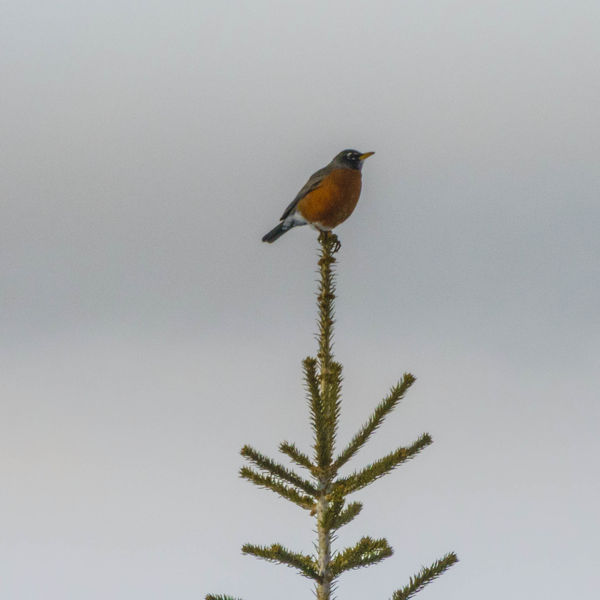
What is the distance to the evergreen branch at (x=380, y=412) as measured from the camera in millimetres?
6168

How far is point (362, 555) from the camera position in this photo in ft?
19.4

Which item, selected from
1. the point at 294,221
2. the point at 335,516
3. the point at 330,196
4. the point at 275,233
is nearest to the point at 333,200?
the point at 330,196

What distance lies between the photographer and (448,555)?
18.5 feet

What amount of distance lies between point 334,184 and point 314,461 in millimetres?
7657

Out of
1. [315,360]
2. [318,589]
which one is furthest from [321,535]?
[315,360]

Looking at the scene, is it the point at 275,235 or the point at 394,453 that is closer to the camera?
the point at 394,453

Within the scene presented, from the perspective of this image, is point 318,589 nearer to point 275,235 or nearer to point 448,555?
point 448,555

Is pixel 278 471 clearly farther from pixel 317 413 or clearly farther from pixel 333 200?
pixel 333 200

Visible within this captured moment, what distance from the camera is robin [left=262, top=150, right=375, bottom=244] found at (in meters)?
13.0

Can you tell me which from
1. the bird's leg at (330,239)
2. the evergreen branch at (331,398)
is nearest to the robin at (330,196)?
the bird's leg at (330,239)

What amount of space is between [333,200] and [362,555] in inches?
302

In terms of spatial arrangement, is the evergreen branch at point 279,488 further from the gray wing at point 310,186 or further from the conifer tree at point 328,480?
the gray wing at point 310,186

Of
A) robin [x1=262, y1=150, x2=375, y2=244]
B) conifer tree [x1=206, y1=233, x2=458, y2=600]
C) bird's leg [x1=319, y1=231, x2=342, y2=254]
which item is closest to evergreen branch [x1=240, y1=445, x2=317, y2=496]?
conifer tree [x1=206, y1=233, x2=458, y2=600]

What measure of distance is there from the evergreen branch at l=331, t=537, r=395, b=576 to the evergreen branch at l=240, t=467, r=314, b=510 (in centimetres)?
42
